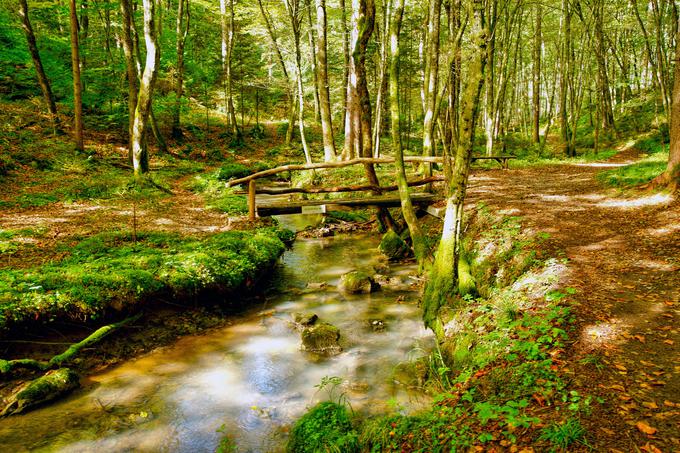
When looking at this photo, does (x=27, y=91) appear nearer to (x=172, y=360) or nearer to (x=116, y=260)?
(x=116, y=260)

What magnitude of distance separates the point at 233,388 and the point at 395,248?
687cm

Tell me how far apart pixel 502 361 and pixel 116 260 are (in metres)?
6.06

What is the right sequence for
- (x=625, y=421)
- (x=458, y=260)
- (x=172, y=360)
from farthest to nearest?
(x=458, y=260), (x=172, y=360), (x=625, y=421)

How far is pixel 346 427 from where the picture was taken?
4211 mm

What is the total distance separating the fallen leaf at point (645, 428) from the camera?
282 centimetres

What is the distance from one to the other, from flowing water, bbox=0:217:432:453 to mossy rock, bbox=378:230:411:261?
311 cm

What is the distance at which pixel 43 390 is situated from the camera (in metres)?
4.75

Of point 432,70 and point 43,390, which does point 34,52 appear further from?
point 43,390

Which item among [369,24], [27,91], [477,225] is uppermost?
[27,91]

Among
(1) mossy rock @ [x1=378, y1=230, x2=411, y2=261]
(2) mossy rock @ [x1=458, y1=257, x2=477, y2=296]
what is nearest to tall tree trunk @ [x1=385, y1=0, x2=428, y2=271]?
(2) mossy rock @ [x1=458, y1=257, x2=477, y2=296]

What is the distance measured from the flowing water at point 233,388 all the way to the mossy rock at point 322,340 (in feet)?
0.57

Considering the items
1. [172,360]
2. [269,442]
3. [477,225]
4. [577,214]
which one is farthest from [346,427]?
[577,214]

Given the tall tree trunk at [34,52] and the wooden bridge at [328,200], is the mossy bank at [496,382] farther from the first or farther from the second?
the tall tree trunk at [34,52]

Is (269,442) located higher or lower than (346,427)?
lower
